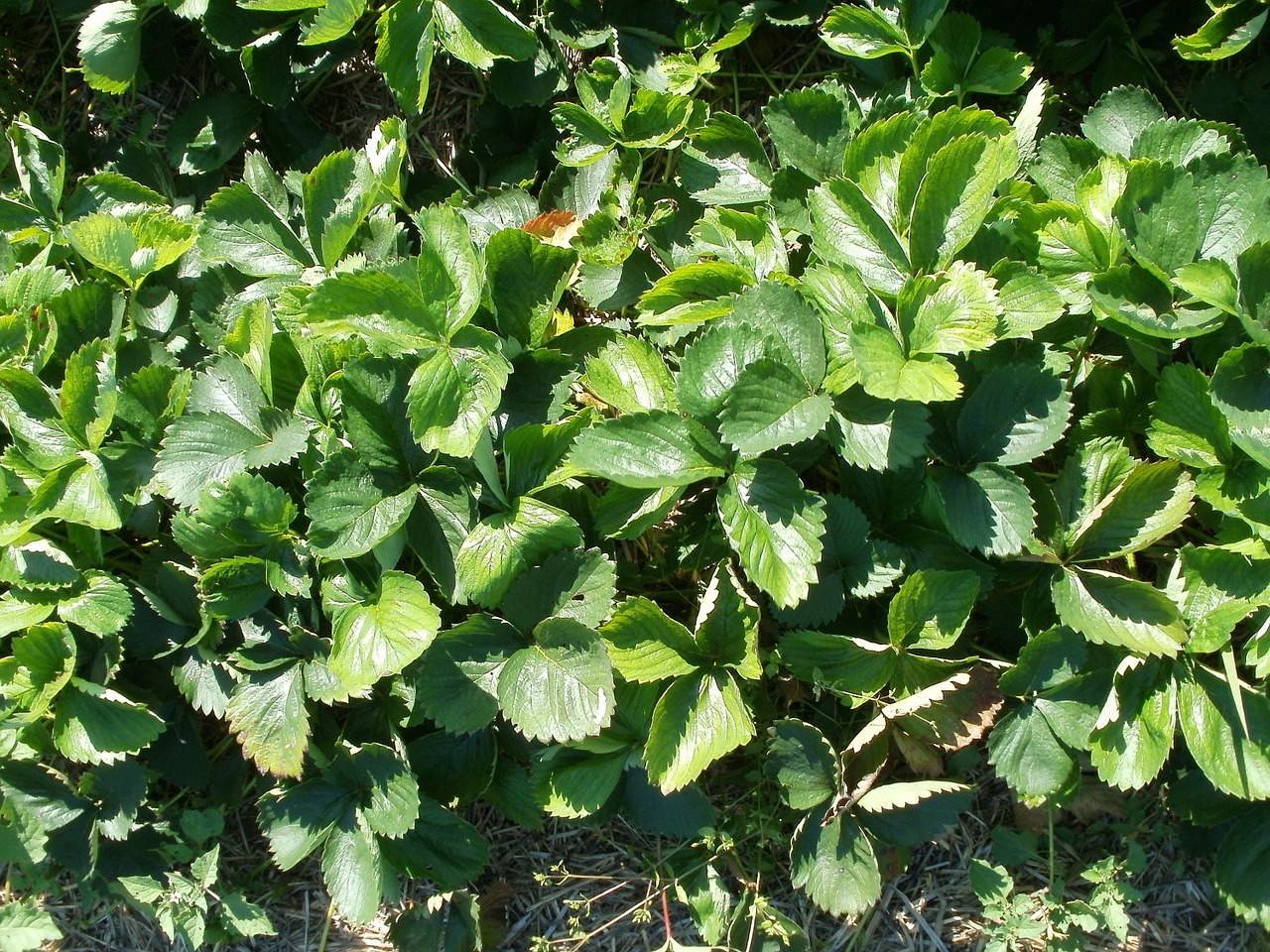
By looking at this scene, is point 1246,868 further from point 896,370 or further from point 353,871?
point 353,871

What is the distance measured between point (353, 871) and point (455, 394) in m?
0.65

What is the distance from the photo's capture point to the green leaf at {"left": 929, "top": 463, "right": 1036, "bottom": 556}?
48.9 inches

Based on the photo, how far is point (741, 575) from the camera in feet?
4.78

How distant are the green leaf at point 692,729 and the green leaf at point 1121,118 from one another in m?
0.89

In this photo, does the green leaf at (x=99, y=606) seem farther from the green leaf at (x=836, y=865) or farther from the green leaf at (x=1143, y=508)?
the green leaf at (x=1143, y=508)

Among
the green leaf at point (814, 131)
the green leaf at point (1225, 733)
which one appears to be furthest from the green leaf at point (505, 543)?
the green leaf at point (1225, 733)

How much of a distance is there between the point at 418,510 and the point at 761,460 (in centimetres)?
44

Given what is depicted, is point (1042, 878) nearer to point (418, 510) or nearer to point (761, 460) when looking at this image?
point (761, 460)

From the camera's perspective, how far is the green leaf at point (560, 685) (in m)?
1.27

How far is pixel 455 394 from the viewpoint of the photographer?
125cm

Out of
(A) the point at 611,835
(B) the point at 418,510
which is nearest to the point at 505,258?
(B) the point at 418,510

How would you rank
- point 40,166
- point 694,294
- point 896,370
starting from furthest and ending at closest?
point 40,166, point 694,294, point 896,370

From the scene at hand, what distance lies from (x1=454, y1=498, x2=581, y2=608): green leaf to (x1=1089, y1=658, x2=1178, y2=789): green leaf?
685mm

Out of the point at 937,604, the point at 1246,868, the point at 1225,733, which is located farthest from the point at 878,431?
the point at 1246,868
